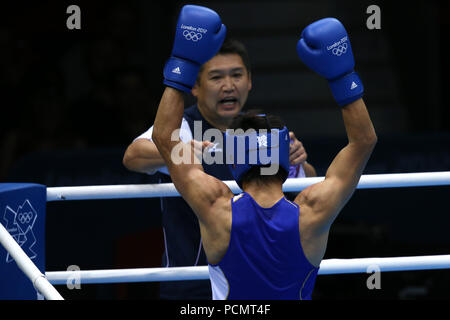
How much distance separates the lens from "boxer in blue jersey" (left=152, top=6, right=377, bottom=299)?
204cm

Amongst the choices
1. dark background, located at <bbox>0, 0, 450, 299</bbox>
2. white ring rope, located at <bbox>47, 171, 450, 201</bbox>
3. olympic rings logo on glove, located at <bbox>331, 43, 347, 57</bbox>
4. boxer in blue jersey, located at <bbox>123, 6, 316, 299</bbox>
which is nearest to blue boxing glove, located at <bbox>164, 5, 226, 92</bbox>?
olympic rings logo on glove, located at <bbox>331, 43, 347, 57</bbox>

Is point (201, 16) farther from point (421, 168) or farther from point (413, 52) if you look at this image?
point (413, 52)

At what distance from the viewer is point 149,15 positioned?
252 inches

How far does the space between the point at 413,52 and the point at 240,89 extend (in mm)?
4105

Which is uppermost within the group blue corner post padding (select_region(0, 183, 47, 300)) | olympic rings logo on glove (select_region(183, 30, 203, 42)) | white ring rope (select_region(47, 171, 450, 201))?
olympic rings logo on glove (select_region(183, 30, 203, 42))

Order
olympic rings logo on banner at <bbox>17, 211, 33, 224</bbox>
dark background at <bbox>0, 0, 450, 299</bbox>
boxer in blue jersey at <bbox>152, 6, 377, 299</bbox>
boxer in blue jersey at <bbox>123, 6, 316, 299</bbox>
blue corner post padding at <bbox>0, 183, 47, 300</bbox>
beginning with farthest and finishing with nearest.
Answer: dark background at <bbox>0, 0, 450, 299</bbox> < boxer in blue jersey at <bbox>123, 6, 316, 299</bbox> < olympic rings logo on banner at <bbox>17, 211, 33, 224</bbox> < blue corner post padding at <bbox>0, 183, 47, 300</bbox> < boxer in blue jersey at <bbox>152, 6, 377, 299</bbox>

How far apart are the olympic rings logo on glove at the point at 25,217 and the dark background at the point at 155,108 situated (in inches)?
30.8

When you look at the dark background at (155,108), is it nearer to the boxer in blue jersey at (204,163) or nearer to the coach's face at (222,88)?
the boxer in blue jersey at (204,163)

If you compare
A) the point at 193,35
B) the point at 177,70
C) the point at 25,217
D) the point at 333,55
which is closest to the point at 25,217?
the point at 25,217

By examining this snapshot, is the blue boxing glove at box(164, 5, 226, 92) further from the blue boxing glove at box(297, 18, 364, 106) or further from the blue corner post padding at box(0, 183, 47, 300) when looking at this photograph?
the blue corner post padding at box(0, 183, 47, 300)

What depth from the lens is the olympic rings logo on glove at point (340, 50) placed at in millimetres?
2105

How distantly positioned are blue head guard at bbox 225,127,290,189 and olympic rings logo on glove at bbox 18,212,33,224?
841mm

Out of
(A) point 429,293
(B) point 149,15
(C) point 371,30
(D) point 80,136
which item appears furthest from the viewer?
(C) point 371,30

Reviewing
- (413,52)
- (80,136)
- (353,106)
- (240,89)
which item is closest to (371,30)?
(413,52)
